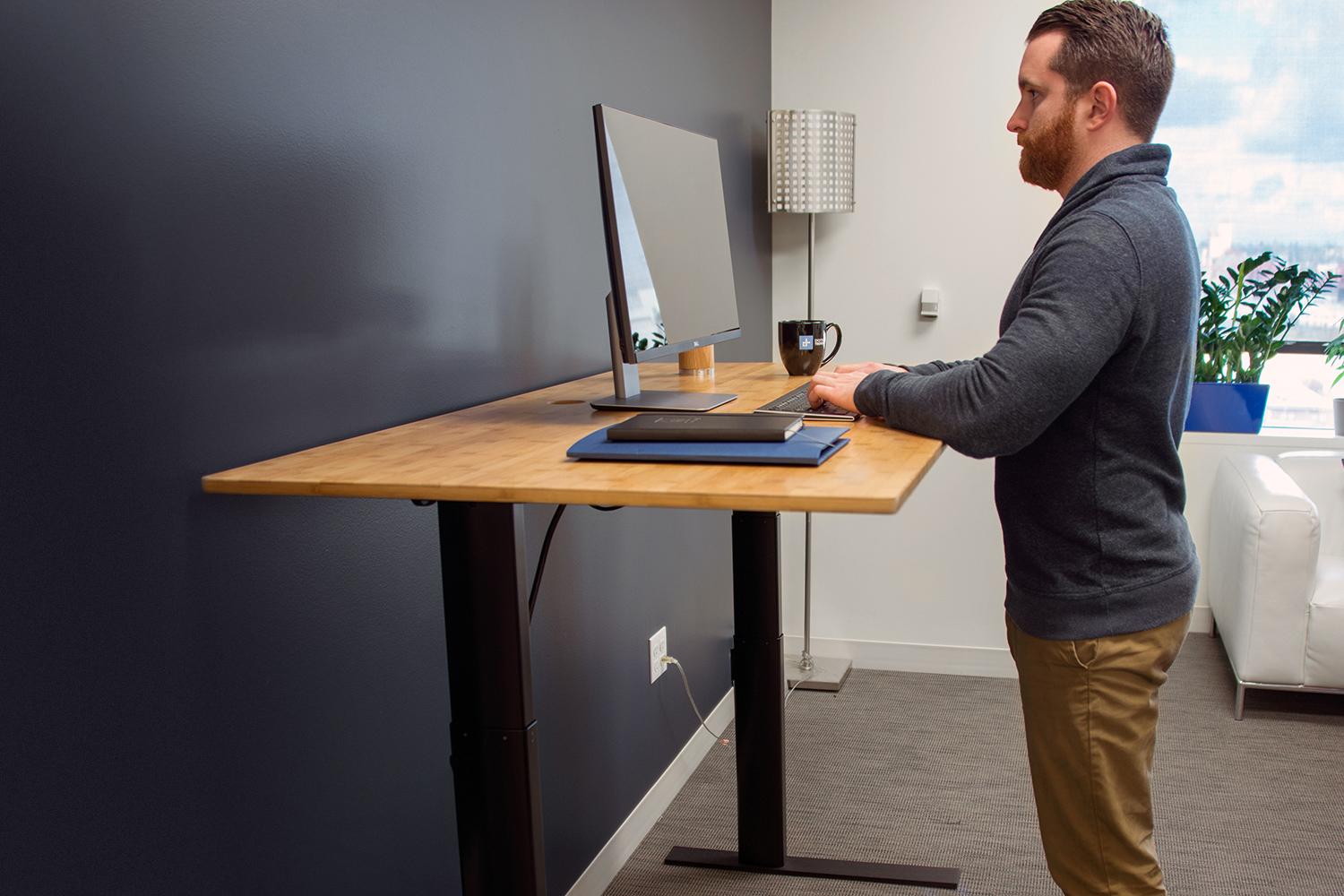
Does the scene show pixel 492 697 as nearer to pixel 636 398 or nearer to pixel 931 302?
pixel 636 398

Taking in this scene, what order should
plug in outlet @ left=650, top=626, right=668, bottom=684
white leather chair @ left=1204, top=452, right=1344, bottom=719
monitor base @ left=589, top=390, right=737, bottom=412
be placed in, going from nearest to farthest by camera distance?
1. monitor base @ left=589, top=390, right=737, bottom=412
2. plug in outlet @ left=650, top=626, right=668, bottom=684
3. white leather chair @ left=1204, top=452, right=1344, bottom=719

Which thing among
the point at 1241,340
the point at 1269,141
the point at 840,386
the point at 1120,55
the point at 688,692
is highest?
the point at 1269,141

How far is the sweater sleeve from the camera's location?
120 cm

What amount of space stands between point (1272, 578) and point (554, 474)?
2.55 metres

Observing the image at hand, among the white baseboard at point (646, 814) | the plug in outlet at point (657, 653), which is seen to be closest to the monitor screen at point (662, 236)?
the plug in outlet at point (657, 653)

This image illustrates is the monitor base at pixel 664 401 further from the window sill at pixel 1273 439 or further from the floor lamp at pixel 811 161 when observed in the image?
the window sill at pixel 1273 439

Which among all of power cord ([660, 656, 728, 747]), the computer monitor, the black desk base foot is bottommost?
the black desk base foot

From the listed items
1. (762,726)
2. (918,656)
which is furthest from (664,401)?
(918,656)

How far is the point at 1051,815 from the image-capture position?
1.47 m

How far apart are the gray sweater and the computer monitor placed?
34cm

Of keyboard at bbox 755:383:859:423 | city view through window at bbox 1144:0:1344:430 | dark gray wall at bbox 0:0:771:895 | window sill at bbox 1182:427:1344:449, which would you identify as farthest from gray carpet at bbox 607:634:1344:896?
city view through window at bbox 1144:0:1344:430

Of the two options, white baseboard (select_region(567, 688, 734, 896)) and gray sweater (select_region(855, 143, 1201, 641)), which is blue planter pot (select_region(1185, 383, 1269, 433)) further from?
gray sweater (select_region(855, 143, 1201, 641))

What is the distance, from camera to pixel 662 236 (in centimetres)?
159

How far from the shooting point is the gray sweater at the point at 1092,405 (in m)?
1.22
